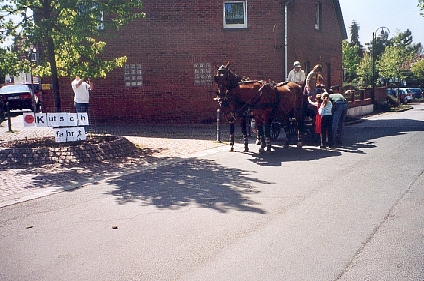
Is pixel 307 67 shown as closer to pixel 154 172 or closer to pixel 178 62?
pixel 178 62

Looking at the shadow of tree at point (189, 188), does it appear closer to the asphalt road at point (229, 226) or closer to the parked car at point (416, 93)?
the asphalt road at point (229, 226)

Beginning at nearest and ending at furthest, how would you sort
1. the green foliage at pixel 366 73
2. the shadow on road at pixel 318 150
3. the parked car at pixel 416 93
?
the shadow on road at pixel 318 150
the green foliage at pixel 366 73
the parked car at pixel 416 93

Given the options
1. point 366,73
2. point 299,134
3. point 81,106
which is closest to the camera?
point 299,134

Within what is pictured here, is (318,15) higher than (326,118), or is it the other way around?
(318,15)

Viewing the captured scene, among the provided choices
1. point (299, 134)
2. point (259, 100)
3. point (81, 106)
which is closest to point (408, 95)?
point (299, 134)

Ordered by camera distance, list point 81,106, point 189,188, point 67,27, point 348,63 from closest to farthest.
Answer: point 189,188, point 67,27, point 81,106, point 348,63

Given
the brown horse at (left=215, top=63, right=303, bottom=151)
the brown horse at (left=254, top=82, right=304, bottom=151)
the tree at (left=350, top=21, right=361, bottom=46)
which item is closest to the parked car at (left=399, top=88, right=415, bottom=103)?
the brown horse at (left=254, top=82, right=304, bottom=151)

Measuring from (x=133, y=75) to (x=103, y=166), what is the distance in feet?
33.8

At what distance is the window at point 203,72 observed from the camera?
21242 millimetres

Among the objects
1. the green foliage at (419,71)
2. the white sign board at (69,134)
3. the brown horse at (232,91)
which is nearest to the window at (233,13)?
the brown horse at (232,91)

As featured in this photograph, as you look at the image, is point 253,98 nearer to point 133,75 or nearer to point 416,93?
point 133,75

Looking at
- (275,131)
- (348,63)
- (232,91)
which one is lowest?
(275,131)

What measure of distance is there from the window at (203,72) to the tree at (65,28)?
686 centimetres

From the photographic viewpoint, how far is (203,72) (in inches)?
837
